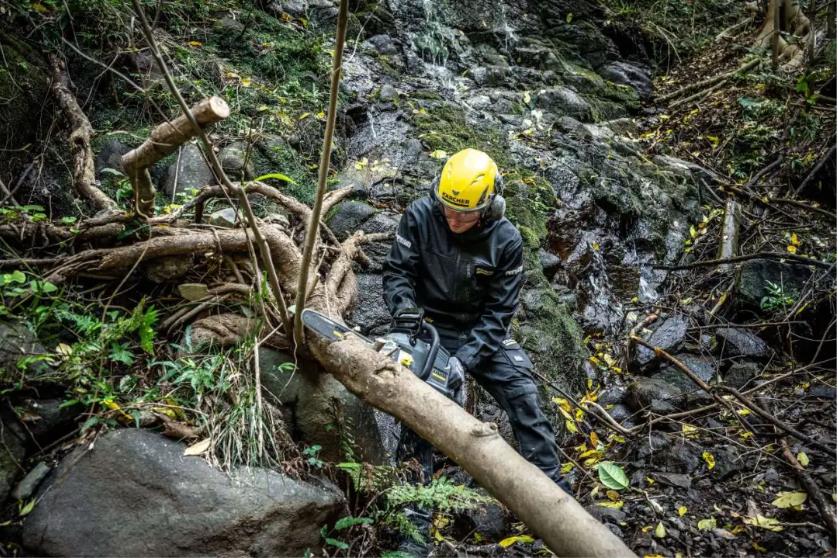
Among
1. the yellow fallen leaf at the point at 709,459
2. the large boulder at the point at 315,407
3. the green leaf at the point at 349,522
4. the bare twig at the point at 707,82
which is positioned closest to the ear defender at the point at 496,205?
the large boulder at the point at 315,407

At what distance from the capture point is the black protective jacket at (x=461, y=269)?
3490 mm

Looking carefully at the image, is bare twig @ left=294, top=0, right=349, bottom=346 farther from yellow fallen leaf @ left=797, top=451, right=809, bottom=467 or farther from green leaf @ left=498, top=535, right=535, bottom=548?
yellow fallen leaf @ left=797, top=451, right=809, bottom=467

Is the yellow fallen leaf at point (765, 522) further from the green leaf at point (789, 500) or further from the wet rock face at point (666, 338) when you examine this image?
the wet rock face at point (666, 338)

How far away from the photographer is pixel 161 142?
110 inches

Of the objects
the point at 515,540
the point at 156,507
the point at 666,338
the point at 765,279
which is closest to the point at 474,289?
the point at 515,540

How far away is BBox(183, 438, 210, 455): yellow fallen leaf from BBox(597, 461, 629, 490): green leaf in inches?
96.3

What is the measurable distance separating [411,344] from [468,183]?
3.39 feet

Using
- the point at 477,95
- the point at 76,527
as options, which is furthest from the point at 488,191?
the point at 477,95

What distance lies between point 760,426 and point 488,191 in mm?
2737

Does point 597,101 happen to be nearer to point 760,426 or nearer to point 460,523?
point 760,426

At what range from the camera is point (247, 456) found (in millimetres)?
2543

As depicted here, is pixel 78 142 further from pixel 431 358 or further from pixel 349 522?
pixel 349 522

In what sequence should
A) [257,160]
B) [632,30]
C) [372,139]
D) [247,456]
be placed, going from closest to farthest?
[247,456]
[257,160]
[372,139]
[632,30]

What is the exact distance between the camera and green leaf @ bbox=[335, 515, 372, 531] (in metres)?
2.64
